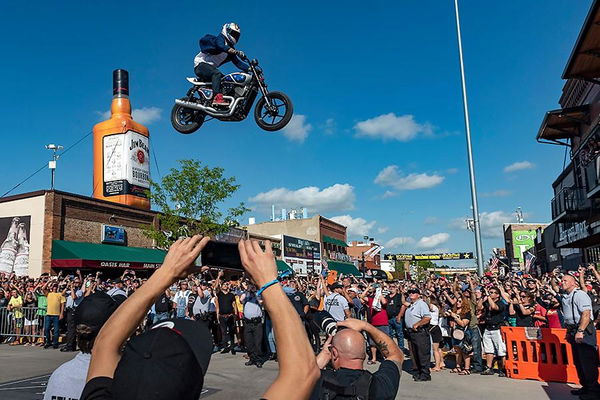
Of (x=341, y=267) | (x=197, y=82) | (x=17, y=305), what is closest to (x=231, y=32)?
(x=197, y=82)

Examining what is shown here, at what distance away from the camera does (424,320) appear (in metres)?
9.68

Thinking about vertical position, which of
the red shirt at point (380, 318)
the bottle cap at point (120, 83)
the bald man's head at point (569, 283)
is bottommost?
the red shirt at point (380, 318)

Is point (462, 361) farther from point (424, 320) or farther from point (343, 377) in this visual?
point (343, 377)

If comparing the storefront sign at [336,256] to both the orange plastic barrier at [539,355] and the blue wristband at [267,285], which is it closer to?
the orange plastic barrier at [539,355]

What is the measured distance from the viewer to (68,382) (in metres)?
2.25

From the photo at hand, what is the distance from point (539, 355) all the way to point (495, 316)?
101 centimetres

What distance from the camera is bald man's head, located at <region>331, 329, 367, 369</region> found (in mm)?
2922

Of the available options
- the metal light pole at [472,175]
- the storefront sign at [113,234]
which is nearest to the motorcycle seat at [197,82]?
the metal light pole at [472,175]

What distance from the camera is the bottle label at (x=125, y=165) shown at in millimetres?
30219

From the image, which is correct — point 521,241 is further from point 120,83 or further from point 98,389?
point 98,389

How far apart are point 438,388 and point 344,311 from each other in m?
2.87

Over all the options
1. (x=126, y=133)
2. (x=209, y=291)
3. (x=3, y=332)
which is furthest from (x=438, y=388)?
(x=126, y=133)

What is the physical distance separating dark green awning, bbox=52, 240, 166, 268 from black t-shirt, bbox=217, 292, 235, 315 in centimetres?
1179

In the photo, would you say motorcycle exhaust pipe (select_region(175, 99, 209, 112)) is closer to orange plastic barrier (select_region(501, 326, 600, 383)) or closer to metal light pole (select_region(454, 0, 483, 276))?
orange plastic barrier (select_region(501, 326, 600, 383))
